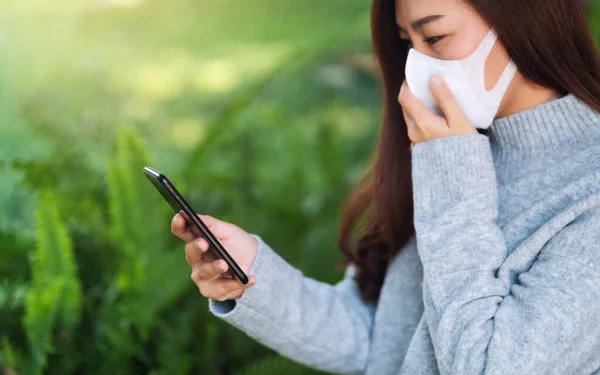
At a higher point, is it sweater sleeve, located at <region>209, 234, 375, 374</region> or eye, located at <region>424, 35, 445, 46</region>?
eye, located at <region>424, 35, 445, 46</region>

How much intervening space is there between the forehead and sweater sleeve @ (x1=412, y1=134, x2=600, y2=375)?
18 cm

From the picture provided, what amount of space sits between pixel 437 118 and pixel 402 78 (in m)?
0.27

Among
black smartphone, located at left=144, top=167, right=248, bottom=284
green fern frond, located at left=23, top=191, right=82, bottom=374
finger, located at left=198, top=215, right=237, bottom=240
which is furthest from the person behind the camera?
green fern frond, located at left=23, top=191, right=82, bottom=374

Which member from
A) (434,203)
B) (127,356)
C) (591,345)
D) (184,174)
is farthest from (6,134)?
(591,345)

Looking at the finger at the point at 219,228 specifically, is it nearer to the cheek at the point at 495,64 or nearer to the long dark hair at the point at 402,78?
the long dark hair at the point at 402,78

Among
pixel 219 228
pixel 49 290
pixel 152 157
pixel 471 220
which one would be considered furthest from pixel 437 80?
pixel 152 157

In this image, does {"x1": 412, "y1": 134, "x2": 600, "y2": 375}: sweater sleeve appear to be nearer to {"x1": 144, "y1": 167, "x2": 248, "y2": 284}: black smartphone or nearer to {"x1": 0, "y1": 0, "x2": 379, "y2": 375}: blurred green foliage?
{"x1": 144, "y1": 167, "x2": 248, "y2": 284}: black smartphone

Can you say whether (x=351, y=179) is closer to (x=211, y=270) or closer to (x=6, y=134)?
(x=6, y=134)

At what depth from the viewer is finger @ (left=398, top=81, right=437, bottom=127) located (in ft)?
3.46

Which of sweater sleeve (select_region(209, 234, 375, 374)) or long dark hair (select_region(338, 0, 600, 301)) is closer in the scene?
long dark hair (select_region(338, 0, 600, 301))

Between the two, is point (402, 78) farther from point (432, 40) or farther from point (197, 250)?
point (197, 250)

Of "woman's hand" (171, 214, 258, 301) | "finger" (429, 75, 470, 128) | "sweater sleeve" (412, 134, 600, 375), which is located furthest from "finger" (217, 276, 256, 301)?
"finger" (429, 75, 470, 128)

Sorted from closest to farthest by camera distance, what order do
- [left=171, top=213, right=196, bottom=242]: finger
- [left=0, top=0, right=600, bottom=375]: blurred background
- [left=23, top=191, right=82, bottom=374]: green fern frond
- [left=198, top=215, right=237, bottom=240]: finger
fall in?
[left=171, top=213, right=196, bottom=242]: finger
[left=198, top=215, right=237, bottom=240]: finger
[left=23, top=191, right=82, bottom=374]: green fern frond
[left=0, top=0, right=600, bottom=375]: blurred background

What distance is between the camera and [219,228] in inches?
44.4
